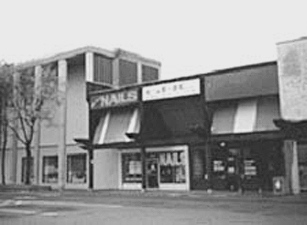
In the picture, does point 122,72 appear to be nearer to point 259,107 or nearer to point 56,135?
point 56,135

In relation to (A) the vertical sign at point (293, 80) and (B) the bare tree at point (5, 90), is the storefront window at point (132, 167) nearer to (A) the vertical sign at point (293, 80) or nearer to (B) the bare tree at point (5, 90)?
(B) the bare tree at point (5, 90)

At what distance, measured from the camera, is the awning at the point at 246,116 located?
1212 inches

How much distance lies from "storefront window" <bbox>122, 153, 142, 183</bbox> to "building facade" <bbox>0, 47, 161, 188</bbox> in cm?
372

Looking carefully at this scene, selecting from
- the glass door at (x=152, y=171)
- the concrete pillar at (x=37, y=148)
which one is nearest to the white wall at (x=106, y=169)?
the glass door at (x=152, y=171)

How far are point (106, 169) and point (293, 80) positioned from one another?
1676 centimetres

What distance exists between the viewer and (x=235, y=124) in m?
32.1

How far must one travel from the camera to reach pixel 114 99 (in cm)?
3856

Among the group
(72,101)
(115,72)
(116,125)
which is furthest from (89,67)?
(116,125)

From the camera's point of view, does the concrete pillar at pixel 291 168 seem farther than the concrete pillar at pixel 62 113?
No

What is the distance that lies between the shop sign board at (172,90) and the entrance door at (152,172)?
4.66 meters

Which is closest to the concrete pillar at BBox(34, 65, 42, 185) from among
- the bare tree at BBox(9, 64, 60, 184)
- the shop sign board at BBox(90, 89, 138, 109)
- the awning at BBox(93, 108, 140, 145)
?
the bare tree at BBox(9, 64, 60, 184)

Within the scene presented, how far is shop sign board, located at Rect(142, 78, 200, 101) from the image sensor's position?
33719 millimetres

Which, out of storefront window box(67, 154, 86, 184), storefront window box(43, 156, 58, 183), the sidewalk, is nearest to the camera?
the sidewalk

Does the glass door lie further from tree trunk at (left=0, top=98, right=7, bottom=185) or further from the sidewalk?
tree trunk at (left=0, top=98, right=7, bottom=185)
